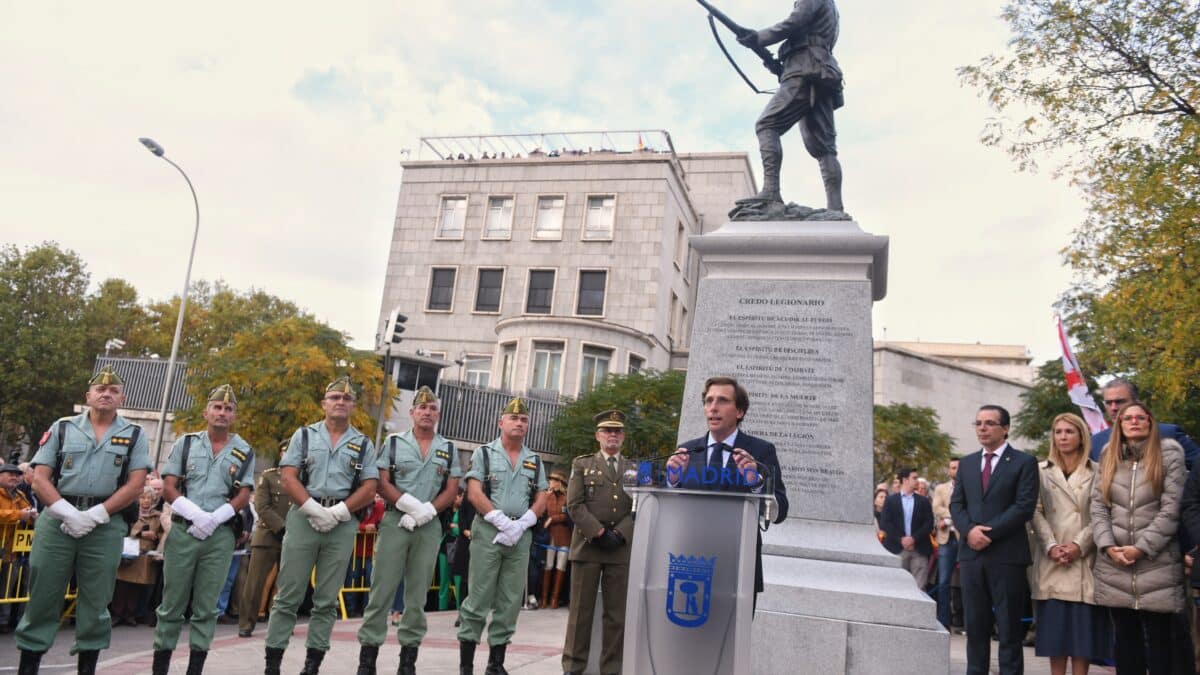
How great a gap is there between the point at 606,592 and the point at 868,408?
2.50m

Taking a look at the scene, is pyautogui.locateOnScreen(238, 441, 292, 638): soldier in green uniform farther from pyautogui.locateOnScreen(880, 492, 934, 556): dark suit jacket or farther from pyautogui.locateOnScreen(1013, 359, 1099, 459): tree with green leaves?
pyautogui.locateOnScreen(1013, 359, 1099, 459): tree with green leaves

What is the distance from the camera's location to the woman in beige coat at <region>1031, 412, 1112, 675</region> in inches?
219

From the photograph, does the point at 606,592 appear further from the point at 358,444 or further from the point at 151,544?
Answer: the point at 151,544

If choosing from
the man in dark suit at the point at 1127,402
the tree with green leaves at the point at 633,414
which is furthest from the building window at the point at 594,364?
the man in dark suit at the point at 1127,402

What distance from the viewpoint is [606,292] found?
37.8 metres

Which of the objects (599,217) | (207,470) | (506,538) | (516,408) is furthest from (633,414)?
(207,470)

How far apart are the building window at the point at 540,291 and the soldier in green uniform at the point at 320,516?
3209 centimetres

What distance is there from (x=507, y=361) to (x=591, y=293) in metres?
5.34

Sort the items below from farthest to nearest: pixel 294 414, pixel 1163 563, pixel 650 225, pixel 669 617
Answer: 1. pixel 650 225
2. pixel 294 414
3. pixel 1163 563
4. pixel 669 617

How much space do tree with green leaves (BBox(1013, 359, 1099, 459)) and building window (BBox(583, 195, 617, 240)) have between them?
18405mm

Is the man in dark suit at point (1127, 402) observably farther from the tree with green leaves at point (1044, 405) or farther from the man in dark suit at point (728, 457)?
the tree with green leaves at point (1044, 405)

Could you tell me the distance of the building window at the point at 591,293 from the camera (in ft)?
125

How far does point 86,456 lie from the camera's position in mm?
5660

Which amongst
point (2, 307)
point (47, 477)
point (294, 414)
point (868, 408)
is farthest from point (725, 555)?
point (2, 307)
